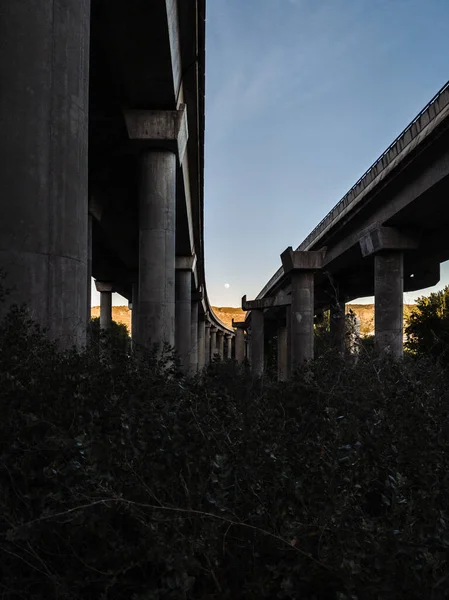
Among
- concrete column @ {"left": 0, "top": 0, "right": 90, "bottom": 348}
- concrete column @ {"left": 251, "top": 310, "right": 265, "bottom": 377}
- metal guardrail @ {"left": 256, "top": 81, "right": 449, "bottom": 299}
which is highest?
metal guardrail @ {"left": 256, "top": 81, "right": 449, "bottom": 299}

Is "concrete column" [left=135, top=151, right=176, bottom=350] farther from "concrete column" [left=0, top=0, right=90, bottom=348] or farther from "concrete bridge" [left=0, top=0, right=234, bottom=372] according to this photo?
"concrete column" [left=0, top=0, right=90, bottom=348]

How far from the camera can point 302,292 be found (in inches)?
953

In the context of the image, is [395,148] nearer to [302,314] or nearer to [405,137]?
[405,137]

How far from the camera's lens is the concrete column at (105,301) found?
129ft

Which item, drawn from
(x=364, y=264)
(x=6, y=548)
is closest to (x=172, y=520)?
(x=6, y=548)

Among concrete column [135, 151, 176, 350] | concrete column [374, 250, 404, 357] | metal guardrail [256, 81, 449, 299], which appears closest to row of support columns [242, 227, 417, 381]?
concrete column [374, 250, 404, 357]

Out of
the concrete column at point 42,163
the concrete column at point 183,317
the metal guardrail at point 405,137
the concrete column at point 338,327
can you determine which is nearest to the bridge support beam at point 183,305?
the concrete column at point 183,317

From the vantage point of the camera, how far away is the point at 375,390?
5023 millimetres

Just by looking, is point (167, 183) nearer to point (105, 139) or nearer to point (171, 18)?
point (105, 139)

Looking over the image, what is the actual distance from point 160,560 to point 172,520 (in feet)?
0.54

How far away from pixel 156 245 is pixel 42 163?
7298mm

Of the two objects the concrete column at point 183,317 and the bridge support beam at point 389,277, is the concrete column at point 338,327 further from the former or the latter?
the concrete column at point 183,317

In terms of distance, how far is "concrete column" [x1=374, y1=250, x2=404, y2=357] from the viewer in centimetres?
1816

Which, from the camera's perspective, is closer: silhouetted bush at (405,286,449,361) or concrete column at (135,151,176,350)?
concrete column at (135,151,176,350)
